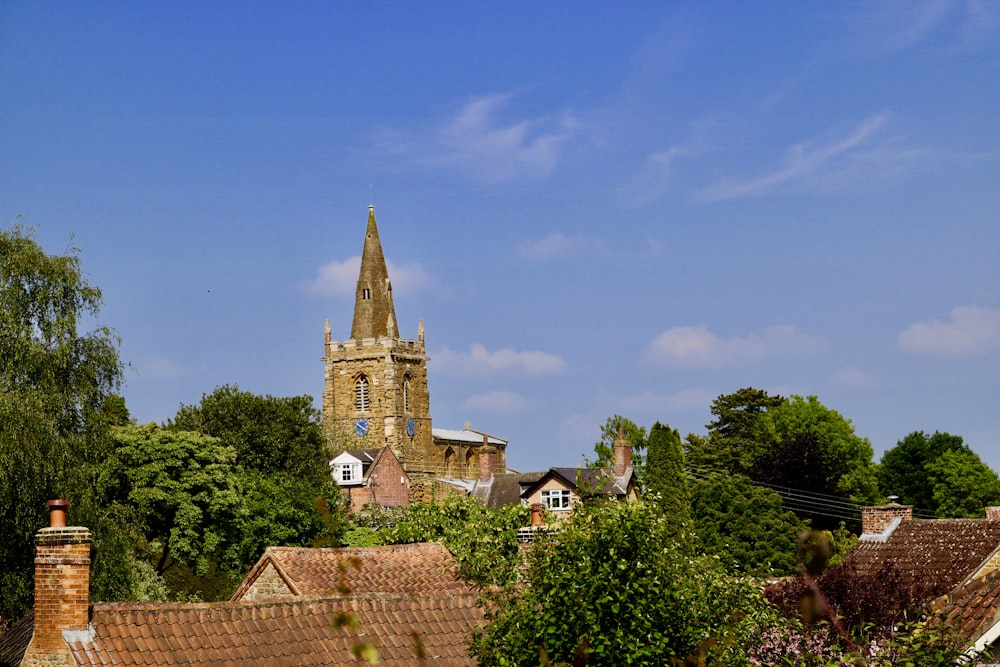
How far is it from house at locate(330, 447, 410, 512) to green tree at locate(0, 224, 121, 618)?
2368 inches

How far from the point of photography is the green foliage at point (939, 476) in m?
93.8

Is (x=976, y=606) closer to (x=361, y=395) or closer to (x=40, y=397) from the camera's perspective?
(x=40, y=397)

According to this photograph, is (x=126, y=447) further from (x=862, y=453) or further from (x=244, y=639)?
(x=862, y=453)

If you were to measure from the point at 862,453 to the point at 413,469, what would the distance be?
142 ft

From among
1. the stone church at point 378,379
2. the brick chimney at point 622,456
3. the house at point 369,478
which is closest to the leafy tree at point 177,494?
the house at point 369,478

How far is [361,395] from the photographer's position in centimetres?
13138

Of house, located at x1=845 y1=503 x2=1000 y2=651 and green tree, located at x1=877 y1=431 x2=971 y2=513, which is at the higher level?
green tree, located at x1=877 y1=431 x2=971 y2=513

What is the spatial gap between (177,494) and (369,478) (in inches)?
1535

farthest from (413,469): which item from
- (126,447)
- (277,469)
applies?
(126,447)

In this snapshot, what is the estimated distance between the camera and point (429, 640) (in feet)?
71.4

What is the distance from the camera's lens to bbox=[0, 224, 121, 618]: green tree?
35.8 meters

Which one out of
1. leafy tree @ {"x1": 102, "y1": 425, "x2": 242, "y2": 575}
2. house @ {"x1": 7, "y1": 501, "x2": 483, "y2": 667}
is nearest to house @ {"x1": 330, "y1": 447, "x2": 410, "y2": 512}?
leafy tree @ {"x1": 102, "y1": 425, "x2": 242, "y2": 575}

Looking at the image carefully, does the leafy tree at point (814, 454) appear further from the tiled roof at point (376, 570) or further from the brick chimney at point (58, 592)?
the brick chimney at point (58, 592)

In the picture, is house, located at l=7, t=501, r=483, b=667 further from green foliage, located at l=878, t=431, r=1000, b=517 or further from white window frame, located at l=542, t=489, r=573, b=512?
green foliage, located at l=878, t=431, r=1000, b=517
